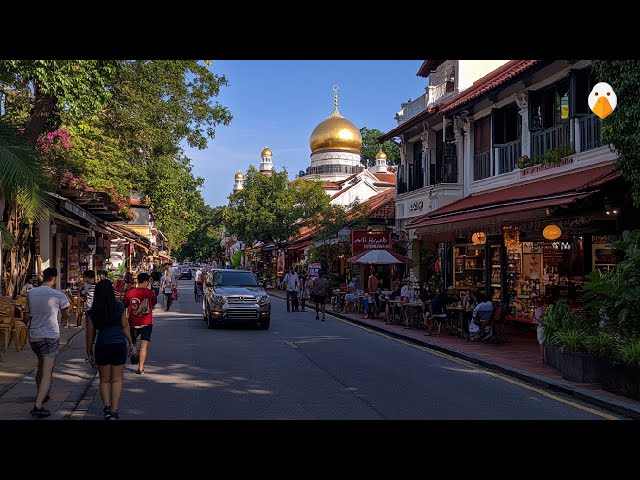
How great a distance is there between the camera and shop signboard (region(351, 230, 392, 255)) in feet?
88.0

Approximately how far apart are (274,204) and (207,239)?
7999cm

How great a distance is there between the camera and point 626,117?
11.9 metres

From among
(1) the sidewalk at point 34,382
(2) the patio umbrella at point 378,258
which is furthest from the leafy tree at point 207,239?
(1) the sidewalk at point 34,382

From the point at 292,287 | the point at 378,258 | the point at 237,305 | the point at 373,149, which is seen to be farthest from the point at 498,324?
the point at 373,149

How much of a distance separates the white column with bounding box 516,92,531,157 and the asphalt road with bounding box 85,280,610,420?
6.86m

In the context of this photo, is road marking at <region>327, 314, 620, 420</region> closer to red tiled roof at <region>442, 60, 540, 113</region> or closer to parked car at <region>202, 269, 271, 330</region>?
parked car at <region>202, 269, 271, 330</region>

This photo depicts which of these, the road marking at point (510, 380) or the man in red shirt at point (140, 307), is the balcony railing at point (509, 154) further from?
the man in red shirt at point (140, 307)

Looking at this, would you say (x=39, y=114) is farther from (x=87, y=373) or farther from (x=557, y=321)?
(x=557, y=321)

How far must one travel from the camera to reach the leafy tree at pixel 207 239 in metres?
112

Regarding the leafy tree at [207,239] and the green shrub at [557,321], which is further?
the leafy tree at [207,239]

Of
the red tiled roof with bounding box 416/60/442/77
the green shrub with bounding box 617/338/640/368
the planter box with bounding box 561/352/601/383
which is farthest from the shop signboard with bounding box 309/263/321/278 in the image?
the green shrub with bounding box 617/338/640/368

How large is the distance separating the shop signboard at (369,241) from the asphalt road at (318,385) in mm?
9066
